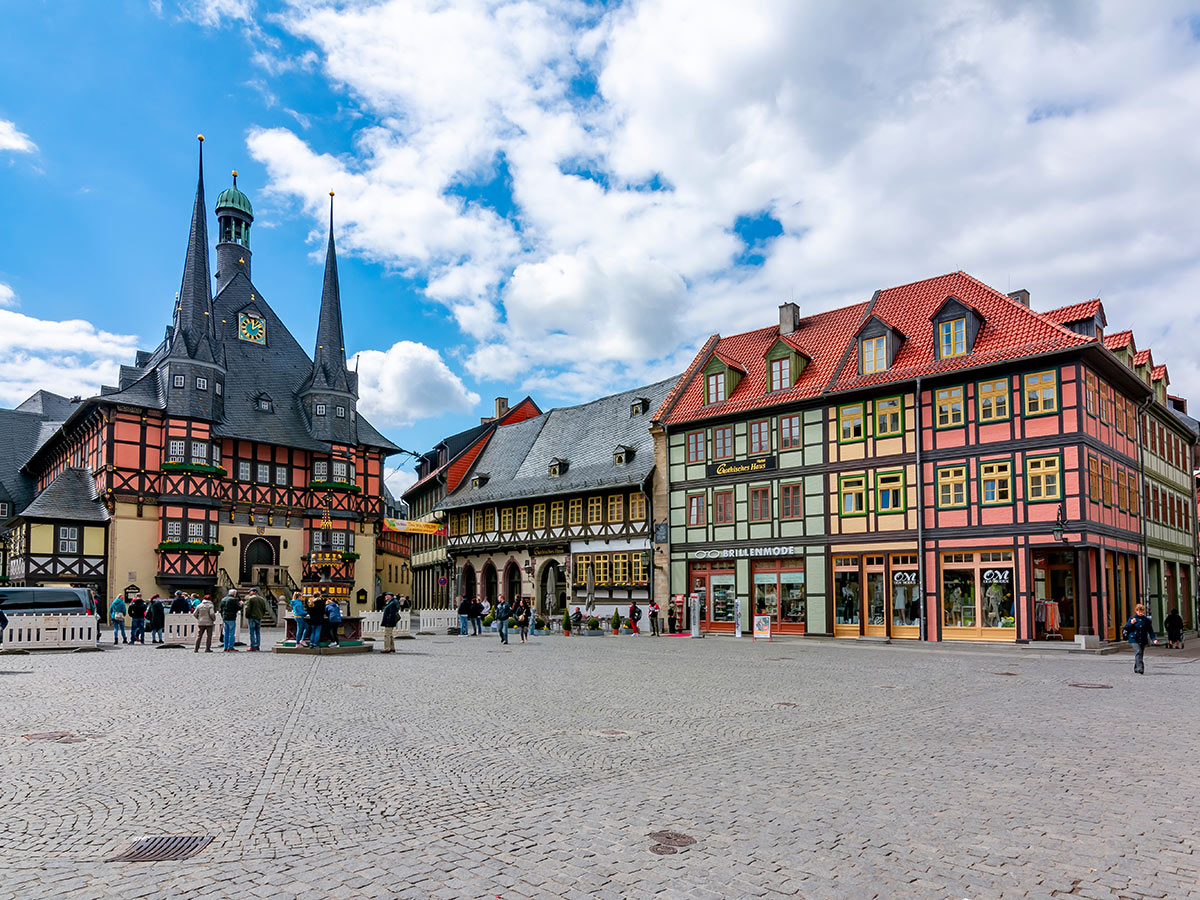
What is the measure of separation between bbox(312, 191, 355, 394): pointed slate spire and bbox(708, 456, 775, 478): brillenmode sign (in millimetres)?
25768

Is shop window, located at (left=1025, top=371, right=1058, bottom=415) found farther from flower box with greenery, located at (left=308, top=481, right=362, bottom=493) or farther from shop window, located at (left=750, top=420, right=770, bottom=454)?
flower box with greenery, located at (left=308, top=481, right=362, bottom=493)

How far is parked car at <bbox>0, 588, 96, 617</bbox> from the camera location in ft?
96.9

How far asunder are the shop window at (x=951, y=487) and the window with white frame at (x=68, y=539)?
38166mm

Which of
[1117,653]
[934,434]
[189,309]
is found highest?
[189,309]

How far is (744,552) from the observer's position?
37.2 metres

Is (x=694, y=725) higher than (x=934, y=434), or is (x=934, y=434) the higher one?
(x=934, y=434)

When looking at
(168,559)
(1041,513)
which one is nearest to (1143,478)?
(1041,513)

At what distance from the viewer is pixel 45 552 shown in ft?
143

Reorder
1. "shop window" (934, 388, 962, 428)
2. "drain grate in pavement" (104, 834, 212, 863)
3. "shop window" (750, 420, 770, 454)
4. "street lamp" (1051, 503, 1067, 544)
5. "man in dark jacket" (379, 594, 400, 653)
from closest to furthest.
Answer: "drain grate in pavement" (104, 834, 212, 863)
"man in dark jacket" (379, 594, 400, 653)
"street lamp" (1051, 503, 1067, 544)
"shop window" (934, 388, 962, 428)
"shop window" (750, 420, 770, 454)

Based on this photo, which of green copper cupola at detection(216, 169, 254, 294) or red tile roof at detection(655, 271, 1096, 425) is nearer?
red tile roof at detection(655, 271, 1096, 425)

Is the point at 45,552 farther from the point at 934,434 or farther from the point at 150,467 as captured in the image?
the point at 934,434

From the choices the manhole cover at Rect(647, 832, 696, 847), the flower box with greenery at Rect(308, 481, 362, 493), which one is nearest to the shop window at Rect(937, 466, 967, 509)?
the manhole cover at Rect(647, 832, 696, 847)

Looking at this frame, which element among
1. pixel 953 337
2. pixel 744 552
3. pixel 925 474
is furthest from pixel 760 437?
pixel 953 337

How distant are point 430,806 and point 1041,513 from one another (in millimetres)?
26204
